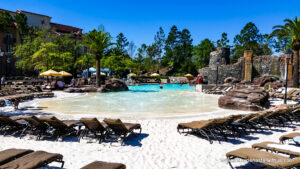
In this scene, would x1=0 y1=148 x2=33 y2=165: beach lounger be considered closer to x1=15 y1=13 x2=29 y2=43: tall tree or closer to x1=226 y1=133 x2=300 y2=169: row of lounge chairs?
x1=226 y1=133 x2=300 y2=169: row of lounge chairs

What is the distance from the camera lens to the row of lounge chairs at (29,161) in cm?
340

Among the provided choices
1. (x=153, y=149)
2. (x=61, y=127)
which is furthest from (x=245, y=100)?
(x=61, y=127)

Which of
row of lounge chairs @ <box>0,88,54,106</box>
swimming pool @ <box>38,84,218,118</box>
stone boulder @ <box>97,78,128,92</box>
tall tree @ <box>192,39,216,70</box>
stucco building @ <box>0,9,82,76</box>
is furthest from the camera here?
tall tree @ <box>192,39,216,70</box>

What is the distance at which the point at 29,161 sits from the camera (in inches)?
141

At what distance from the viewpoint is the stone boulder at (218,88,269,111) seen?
12537 mm

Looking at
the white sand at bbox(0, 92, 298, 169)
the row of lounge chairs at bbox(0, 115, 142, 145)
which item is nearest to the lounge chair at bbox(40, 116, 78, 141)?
the row of lounge chairs at bbox(0, 115, 142, 145)

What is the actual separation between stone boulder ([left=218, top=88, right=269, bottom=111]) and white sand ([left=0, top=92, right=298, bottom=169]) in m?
5.26

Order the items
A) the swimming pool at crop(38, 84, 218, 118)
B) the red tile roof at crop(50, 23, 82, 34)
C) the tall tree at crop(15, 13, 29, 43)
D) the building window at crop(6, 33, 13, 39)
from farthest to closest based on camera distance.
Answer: the red tile roof at crop(50, 23, 82, 34)
the building window at crop(6, 33, 13, 39)
the tall tree at crop(15, 13, 29, 43)
the swimming pool at crop(38, 84, 218, 118)

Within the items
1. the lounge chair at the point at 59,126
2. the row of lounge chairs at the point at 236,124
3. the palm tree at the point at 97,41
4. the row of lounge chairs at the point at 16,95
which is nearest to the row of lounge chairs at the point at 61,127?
the lounge chair at the point at 59,126

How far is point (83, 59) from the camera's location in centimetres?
3416

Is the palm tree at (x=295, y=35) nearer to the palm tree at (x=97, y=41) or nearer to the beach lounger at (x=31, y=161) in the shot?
the palm tree at (x=97, y=41)

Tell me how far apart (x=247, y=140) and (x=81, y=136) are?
476cm

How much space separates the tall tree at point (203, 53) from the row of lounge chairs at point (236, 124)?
5675 cm

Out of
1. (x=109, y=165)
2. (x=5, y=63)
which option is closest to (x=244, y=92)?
(x=109, y=165)
